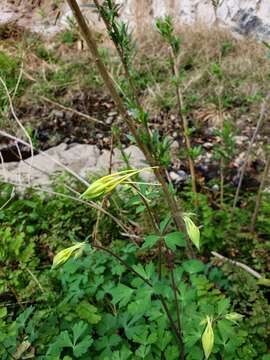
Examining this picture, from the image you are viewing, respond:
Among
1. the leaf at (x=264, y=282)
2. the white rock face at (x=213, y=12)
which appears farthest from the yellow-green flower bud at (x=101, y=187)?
the white rock face at (x=213, y=12)

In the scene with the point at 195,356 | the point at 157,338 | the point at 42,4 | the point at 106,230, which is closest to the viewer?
the point at 195,356

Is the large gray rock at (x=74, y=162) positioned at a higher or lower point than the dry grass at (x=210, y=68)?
lower

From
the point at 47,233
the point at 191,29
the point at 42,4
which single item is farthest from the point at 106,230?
the point at 42,4

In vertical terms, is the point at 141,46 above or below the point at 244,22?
below

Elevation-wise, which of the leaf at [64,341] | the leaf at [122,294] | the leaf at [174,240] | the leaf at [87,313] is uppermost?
the leaf at [174,240]

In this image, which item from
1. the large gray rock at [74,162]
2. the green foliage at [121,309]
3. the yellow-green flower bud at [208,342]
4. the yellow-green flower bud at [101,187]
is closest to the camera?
the yellow-green flower bud at [101,187]

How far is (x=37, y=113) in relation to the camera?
4.41m

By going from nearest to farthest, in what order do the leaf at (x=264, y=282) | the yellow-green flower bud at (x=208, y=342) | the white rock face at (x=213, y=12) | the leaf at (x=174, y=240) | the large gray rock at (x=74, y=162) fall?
the yellow-green flower bud at (x=208, y=342)
the leaf at (x=174, y=240)
the leaf at (x=264, y=282)
the large gray rock at (x=74, y=162)
the white rock face at (x=213, y=12)

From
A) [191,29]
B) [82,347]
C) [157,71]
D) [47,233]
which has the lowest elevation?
[47,233]

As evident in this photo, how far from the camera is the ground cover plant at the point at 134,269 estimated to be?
3.65 feet

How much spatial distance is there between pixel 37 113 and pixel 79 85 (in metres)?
0.69

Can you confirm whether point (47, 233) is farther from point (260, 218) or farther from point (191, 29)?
point (191, 29)

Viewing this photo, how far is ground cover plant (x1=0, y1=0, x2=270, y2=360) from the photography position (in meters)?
1.11

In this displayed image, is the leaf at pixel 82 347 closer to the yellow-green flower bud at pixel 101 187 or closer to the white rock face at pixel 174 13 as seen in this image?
the yellow-green flower bud at pixel 101 187
